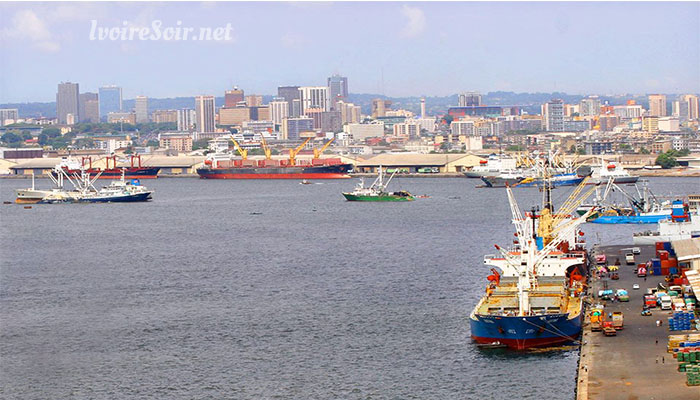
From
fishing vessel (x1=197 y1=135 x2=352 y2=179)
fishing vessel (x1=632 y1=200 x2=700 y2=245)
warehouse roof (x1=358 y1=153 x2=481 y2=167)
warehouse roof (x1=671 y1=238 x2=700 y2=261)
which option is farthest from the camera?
warehouse roof (x1=358 y1=153 x2=481 y2=167)

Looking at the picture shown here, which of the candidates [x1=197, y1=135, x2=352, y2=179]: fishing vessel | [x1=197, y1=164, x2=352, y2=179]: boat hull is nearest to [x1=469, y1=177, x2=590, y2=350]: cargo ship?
[x1=197, y1=164, x2=352, y2=179]: boat hull

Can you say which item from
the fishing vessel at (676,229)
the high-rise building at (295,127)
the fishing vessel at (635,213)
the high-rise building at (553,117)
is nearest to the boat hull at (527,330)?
the fishing vessel at (676,229)

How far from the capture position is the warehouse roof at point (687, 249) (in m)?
25.0

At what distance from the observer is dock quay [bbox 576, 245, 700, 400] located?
1703 centimetres

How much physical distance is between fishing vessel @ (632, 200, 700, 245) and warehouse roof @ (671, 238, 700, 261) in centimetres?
745

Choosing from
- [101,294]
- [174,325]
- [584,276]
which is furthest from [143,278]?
[584,276]

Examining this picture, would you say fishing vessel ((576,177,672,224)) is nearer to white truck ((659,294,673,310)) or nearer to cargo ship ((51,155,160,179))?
white truck ((659,294,673,310))

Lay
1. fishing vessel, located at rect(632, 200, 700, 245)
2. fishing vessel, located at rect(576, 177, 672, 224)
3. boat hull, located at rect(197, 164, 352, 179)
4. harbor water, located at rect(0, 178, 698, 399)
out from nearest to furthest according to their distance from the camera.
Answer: harbor water, located at rect(0, 178, 698, 399), fishing vessel, located at rect(632, 200, 700, 245), fishing vessel, located at rect(576, 177, 672, 224), boat hull, located at rect(197, 164, 352, 179)

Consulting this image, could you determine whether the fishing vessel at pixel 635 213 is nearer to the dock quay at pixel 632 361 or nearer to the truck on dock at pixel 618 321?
the dock quay at pixel 632 361

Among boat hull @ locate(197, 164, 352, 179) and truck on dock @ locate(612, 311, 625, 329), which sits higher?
boat hull @ locate(197, 164, 352, 179)

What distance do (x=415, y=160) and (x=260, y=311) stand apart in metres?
75.2

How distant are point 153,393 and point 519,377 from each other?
5.57 meters

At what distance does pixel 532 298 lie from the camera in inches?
899

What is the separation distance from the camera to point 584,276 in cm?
2809
